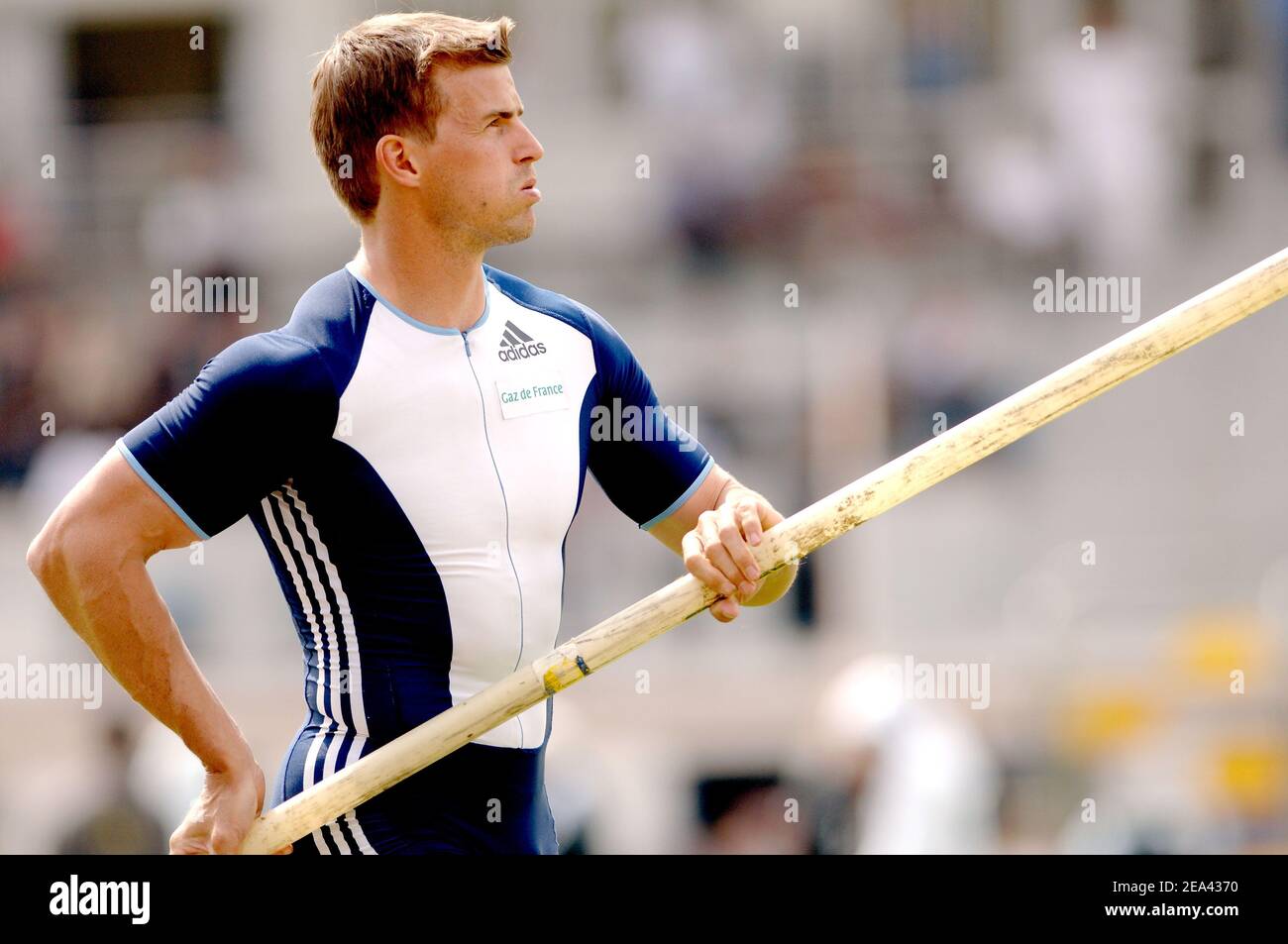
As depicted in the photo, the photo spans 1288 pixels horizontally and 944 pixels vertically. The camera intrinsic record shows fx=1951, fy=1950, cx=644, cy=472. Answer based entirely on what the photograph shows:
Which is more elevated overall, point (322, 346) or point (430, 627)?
point (322, 346)

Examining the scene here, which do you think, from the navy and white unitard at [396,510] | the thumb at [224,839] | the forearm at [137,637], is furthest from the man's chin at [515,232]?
the thumb at [224,839]

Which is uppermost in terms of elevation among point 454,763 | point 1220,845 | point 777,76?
point 777,76

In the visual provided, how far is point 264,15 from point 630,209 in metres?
3.49

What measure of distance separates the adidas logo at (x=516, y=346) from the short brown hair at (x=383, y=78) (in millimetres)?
430

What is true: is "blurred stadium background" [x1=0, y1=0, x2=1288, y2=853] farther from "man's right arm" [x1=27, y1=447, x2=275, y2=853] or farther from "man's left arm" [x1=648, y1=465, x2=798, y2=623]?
"man's right arm" [x1=27, y1=447, x2=275, y2=853]

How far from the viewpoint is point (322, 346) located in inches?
171

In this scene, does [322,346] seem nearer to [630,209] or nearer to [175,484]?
[175,484]

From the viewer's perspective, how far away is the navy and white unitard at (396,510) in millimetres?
4270

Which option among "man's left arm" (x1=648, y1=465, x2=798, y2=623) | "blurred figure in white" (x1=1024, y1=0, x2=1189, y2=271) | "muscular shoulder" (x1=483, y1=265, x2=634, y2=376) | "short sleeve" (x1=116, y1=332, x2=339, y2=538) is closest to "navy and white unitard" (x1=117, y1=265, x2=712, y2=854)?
"short sleeve" (x1=116, y1=332, x2=339, y2=538)

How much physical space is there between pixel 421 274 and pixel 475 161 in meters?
0.29

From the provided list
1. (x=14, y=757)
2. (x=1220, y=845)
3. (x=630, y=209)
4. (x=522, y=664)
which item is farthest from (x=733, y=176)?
(x=522, y=664)

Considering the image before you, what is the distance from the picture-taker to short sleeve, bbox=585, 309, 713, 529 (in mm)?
4844

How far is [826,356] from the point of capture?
1292 cm

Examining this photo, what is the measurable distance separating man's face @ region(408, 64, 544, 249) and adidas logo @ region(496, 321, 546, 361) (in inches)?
9.6
